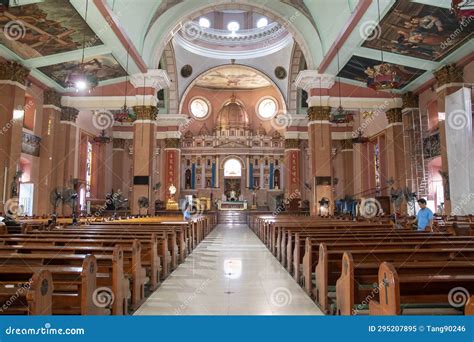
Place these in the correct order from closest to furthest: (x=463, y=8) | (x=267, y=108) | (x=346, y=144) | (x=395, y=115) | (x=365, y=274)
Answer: (x=365, y=274) < (x=463, y=8) < (x=395, y=115) < (x=346, y=144) < (x=267, y=108)

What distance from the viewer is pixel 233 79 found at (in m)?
27.6

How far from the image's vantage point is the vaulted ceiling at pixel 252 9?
31.6 ft

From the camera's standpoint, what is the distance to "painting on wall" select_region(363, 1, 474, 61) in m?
9.45

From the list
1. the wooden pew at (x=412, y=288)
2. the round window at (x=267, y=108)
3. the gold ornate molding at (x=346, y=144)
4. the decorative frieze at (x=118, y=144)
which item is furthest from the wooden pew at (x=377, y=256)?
the round window at (x=267, y=108)

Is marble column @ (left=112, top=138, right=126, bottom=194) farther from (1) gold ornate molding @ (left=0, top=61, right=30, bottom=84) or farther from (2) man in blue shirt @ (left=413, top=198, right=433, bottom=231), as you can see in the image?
(2) man in blue shirt @ (left=413, top=198, right=433, bottom=231)

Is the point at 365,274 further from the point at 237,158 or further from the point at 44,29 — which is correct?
the point at 237,158

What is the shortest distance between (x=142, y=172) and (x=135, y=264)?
10491 millimetres

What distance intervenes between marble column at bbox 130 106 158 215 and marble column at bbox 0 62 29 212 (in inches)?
160

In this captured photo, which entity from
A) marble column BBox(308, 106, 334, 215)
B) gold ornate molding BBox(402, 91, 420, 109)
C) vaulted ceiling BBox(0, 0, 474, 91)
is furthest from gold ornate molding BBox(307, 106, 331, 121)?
gold ornate molding BBox(402, 91, 420, 109)

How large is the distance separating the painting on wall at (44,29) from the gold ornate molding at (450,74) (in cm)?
1139

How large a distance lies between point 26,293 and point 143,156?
1246cm

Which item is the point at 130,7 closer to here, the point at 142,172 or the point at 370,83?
the point at 142,172

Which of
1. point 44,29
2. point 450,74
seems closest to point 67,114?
point 44,29

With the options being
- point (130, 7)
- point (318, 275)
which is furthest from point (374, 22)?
point (318, 275)
